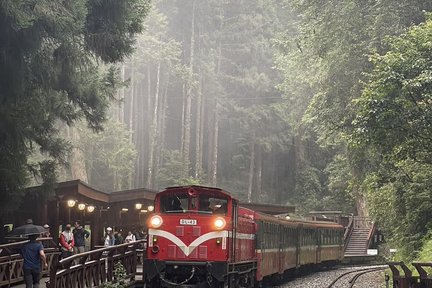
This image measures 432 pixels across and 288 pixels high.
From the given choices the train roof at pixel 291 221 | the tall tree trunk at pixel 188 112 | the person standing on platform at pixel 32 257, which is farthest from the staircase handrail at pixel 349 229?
the person standing on platform at pixel 32 257

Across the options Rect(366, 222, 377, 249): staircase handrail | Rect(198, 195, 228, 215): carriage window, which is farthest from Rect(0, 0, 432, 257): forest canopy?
Rect(198, 195, 228, 215): carriage window

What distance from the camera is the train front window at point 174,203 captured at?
50.4 ft

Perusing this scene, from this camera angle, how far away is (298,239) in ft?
86.4

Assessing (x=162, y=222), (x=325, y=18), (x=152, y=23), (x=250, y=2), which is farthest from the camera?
(x=250, y=2)

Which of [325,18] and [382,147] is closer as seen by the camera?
[382,147]

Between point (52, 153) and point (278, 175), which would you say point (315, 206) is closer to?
point (278, 175)

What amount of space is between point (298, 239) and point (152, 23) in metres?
29.8

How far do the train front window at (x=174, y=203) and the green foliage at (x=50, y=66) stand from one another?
3.99m

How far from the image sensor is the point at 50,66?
1567 centimetres

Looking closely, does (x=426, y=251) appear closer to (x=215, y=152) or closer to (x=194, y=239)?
(x=194, y=239)

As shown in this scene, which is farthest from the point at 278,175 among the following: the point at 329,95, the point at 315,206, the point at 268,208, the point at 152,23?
the point at 329,95

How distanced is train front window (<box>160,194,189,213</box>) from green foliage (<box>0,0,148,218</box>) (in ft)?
13.1

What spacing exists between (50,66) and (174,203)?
434 cm

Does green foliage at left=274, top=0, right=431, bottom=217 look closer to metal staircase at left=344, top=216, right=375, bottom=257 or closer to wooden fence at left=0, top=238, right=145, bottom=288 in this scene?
wooden fence at left=0, top=238, right=145, bottom=288
